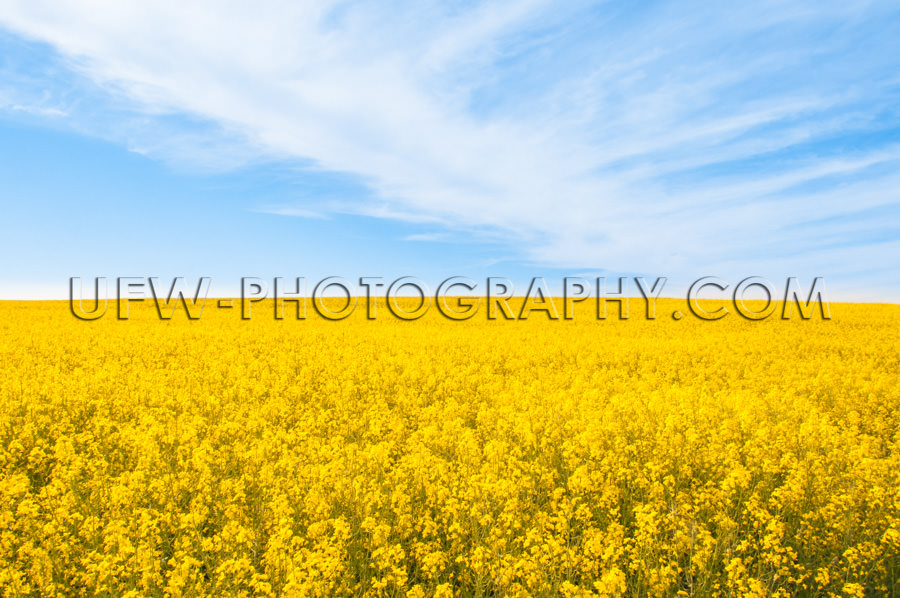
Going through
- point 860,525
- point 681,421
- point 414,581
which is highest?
point 681,421

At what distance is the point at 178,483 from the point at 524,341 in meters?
12.8

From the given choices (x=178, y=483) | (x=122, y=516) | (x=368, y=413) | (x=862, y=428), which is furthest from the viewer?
(x=862, y=428)

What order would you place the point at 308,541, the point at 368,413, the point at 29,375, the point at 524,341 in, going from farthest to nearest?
the point at 524,341 → the point at 29,375 → the point at 368,413 → the point at 308,541

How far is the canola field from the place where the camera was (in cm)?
356

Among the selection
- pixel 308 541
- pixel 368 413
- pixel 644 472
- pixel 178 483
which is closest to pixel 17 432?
pixel 178 483

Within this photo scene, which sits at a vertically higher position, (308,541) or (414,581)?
(308,541)

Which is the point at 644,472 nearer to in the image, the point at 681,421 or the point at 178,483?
the point at 681,421

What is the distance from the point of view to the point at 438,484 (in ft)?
15.2

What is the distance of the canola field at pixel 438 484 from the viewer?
3559 mm

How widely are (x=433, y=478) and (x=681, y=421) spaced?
3.53 m

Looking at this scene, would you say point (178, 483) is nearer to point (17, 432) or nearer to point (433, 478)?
point (433, 478)

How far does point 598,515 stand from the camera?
4594mm

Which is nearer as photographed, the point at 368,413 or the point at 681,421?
the point at 681,421

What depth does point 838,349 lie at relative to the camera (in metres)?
15.5
